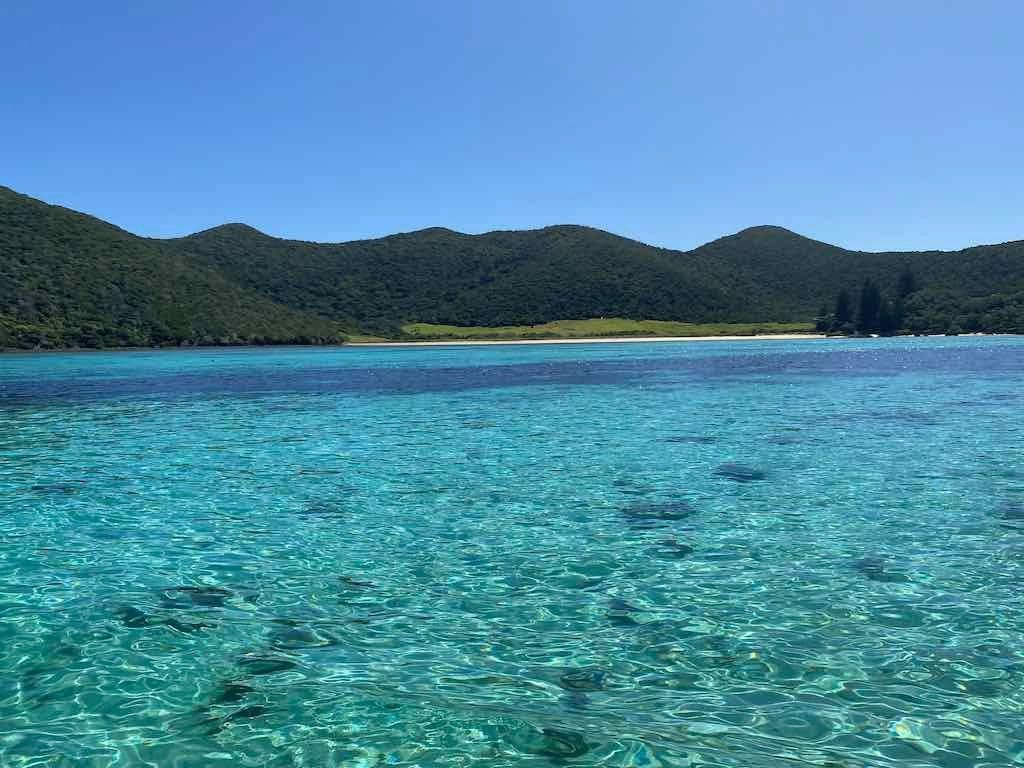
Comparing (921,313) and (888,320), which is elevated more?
(921,313)

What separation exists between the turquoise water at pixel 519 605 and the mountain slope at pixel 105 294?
12975 cm

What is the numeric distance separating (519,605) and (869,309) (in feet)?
685

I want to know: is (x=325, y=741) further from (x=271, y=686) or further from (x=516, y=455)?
(x=516, y=455)

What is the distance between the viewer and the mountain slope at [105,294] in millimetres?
134875

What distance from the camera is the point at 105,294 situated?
14725 centimetres

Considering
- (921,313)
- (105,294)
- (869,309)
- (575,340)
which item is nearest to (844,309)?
(869,309)

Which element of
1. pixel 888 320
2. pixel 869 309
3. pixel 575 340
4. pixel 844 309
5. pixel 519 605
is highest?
pixel 844 309

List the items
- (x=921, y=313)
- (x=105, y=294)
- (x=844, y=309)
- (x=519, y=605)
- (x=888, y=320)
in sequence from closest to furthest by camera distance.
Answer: (x=519, y=605) < (x=105, y=294) < (x=888, y=320) < (x=921, y=313) < (x=844, y=309)

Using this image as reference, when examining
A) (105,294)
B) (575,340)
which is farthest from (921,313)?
(105,294)

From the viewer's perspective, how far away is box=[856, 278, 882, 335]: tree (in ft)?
633

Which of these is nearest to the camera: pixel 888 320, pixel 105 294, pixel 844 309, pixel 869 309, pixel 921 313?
pixel 105 294

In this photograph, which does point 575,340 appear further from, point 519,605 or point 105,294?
point 519,605

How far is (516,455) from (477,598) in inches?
515

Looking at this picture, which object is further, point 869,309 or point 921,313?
point 869,309
